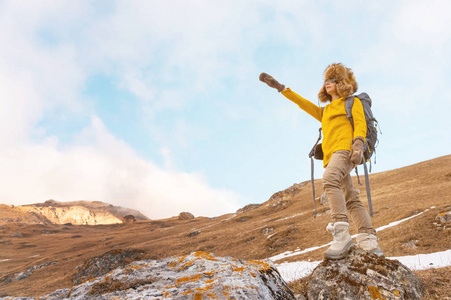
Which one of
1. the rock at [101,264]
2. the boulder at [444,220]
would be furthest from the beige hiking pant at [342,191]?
the rock at [101,264]

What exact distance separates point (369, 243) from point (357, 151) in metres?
1.81

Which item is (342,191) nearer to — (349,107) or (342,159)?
(342,159)

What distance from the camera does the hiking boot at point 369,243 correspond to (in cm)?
512

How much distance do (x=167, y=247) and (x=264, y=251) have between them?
755 inches

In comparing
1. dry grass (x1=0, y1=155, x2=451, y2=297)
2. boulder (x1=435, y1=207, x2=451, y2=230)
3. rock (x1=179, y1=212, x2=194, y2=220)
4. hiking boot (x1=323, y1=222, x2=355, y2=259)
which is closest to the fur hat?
hiking boot (x1=323, y1=222, x2=355, y2=259)

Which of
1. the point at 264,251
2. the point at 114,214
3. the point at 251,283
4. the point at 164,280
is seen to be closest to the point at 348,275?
the point at 251,283

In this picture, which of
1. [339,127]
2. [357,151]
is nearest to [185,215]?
[339,127]

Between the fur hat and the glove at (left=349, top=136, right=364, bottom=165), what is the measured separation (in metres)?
1.18

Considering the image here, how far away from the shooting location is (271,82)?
6.28 meters

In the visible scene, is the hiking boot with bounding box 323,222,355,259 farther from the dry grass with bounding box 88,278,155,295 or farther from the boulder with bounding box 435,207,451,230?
the boulder with bounding box 435,207,451,230

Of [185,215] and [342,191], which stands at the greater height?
[185,215]

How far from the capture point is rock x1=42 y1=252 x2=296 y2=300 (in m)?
2.81

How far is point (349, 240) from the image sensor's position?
202 inches

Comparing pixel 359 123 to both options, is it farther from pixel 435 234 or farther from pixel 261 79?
pixel 435 234
